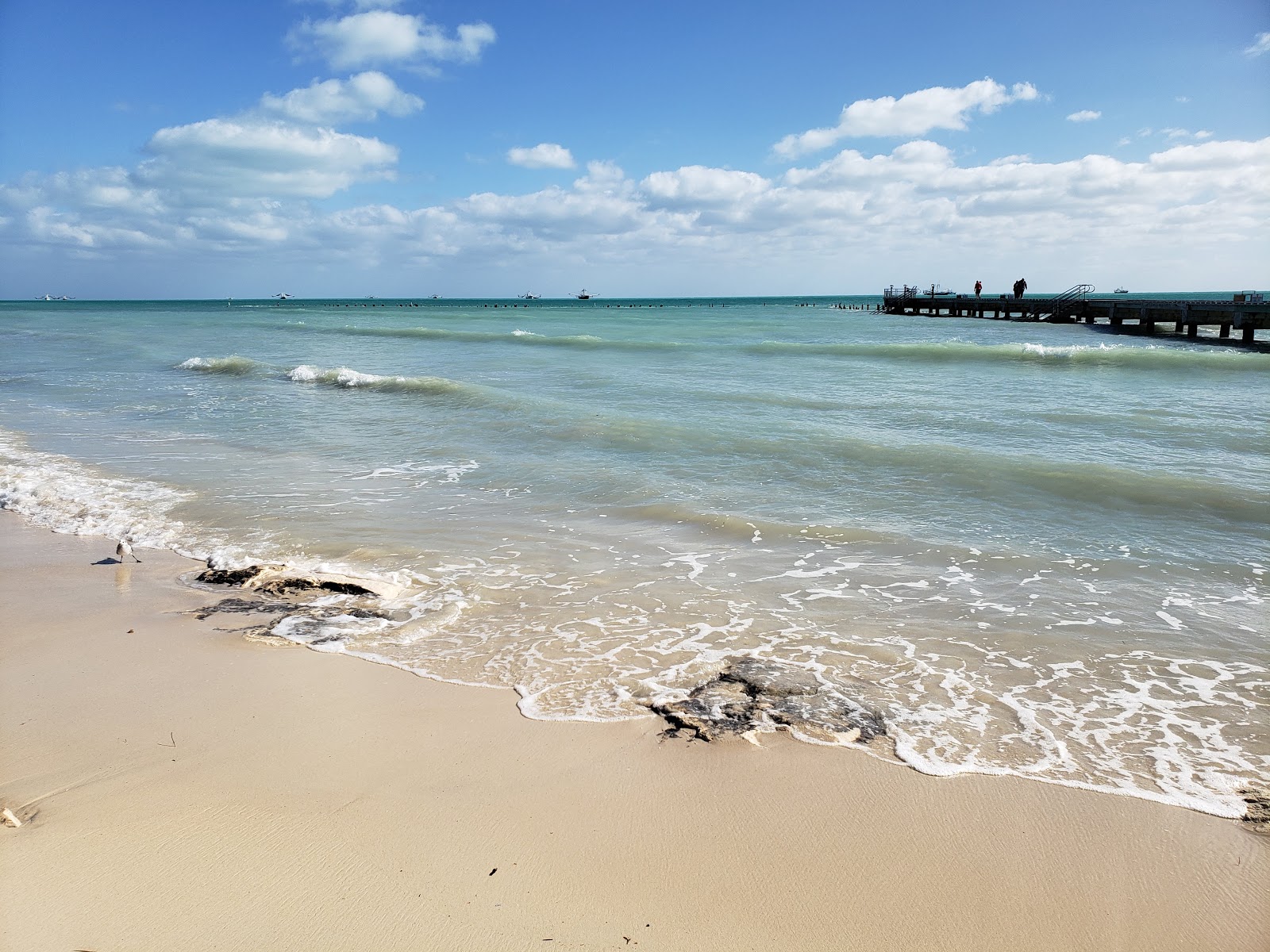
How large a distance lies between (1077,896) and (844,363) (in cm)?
2582

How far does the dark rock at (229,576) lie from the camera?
6328 mm

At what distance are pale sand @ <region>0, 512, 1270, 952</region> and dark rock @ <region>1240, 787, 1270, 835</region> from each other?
0.09 meters

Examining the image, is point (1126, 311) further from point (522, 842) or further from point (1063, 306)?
point (522, 842)

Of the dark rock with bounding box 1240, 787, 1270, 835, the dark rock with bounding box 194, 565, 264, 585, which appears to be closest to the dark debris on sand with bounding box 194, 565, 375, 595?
the dark rock with bounding box 194, 565, 264, 585

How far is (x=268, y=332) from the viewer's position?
46.8 m

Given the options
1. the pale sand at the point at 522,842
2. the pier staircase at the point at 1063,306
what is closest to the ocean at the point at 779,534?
the pale sand at the point at 522,842

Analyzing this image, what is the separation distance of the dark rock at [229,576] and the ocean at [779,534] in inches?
16.2

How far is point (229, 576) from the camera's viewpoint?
251 inches

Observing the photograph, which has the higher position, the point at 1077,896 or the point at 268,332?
the point at 268,332

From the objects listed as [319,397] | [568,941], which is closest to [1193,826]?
[568,941]

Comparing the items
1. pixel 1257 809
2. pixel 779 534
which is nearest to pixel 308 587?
pixel 779 534

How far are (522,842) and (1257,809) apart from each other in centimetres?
341

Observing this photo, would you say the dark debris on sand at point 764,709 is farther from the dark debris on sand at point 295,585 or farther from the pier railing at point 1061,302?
the pier railing at point 1061,302

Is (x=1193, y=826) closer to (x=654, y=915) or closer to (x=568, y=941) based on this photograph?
(x=654, y=915)
